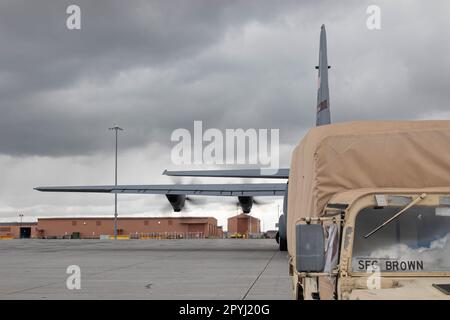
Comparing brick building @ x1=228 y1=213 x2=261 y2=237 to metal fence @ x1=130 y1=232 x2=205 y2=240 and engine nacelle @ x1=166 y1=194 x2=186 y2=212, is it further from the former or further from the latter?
engine nacelle @ x1=166 y1=194 x2=186 y2=212

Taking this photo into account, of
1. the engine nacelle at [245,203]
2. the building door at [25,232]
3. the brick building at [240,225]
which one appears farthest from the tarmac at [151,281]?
the building door at [25,232]

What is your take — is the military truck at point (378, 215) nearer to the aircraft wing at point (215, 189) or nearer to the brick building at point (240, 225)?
the aircraft wing at point (215, 189)

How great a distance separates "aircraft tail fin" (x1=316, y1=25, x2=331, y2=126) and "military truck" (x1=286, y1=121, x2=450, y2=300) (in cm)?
1193

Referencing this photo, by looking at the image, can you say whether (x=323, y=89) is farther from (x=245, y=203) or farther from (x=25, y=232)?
(x=25, y=232)

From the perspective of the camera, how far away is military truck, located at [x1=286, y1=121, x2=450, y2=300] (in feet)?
16.9

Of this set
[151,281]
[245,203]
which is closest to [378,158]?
[151,281]

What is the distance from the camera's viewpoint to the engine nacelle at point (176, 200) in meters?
35.2

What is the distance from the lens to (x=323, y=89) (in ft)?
66.3

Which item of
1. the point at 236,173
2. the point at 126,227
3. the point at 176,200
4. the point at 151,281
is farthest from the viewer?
the point at 126,227

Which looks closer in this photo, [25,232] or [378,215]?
[378,215]

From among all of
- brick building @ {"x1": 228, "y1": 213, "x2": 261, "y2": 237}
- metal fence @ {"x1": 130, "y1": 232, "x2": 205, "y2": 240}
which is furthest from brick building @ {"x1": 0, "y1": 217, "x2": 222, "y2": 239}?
brick building @ {"x1": 228, "y1": 213, "x2": 261, "y2": 237}

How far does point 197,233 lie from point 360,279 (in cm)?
8266

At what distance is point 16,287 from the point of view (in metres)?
15.1

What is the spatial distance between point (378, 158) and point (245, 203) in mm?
29194
